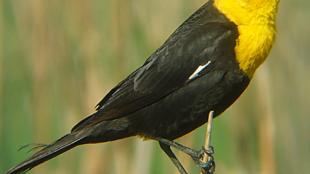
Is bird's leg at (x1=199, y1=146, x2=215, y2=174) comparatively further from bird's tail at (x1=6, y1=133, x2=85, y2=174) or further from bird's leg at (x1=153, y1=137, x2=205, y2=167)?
bird's tail at (x1=6, y1=133, x2=85, y2=174)

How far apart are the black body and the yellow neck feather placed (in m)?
0.03

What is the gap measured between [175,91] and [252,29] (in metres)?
0.35

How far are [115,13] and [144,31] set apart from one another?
157 millimetres

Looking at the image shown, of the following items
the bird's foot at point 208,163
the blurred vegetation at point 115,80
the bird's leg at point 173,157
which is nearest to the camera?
the bird's foot at point 208,163

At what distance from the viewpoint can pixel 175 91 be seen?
13.0ft

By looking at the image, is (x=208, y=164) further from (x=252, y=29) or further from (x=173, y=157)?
(x=252, y=29)

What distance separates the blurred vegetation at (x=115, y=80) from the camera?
14.2ft

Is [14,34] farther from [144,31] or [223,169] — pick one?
[223,169]

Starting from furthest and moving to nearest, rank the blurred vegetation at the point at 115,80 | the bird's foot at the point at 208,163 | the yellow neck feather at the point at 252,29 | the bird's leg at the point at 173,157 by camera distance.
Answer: the blurred vegetation at the point at 115,80
the bird's leg at the point at 173,157
the yellow neck feather at the point at 252,29
the bird's foot at the point at 208,163

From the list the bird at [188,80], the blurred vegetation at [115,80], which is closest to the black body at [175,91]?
the bird at [188,80]

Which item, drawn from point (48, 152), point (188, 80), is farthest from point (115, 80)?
point (48, 152)

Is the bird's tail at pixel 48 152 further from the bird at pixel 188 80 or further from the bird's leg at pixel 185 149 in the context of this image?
the bird's leg at pixel 185 149

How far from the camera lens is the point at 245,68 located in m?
3.86

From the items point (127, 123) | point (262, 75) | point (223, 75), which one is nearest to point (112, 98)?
point (127, 123)
